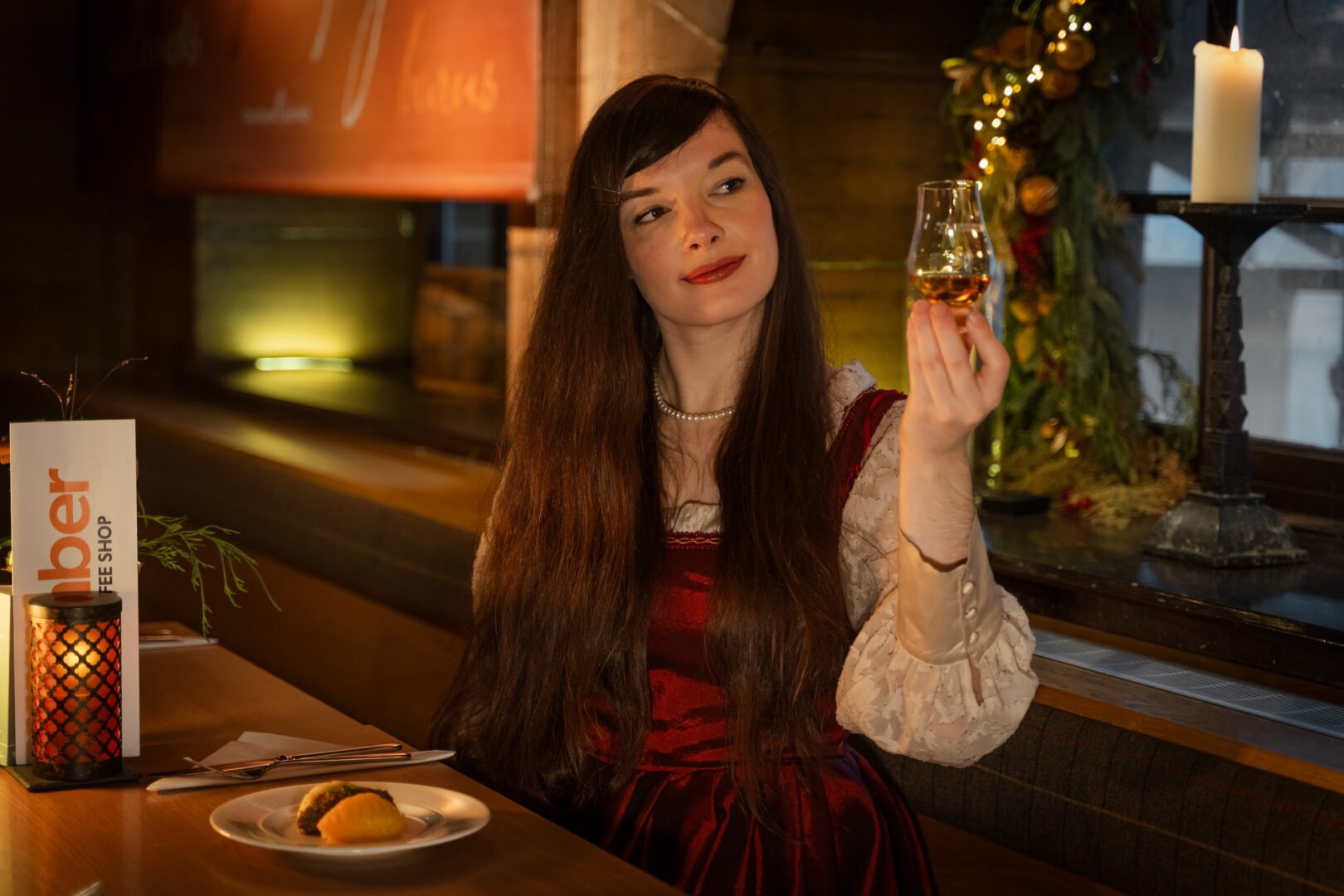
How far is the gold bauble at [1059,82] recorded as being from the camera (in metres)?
3.13

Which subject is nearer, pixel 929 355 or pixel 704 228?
pixel 929 355

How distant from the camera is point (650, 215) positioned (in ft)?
6.60

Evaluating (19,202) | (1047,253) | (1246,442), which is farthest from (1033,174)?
(19,202)

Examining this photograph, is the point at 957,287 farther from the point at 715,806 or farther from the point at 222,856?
the point at 222,856

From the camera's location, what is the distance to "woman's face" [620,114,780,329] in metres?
1.96

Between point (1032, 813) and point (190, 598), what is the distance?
103 inches

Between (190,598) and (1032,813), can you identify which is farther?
(190,598)

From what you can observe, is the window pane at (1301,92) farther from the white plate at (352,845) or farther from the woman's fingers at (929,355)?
the white plate at (352,845)

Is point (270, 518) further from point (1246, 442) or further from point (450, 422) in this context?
point (1246, 442)

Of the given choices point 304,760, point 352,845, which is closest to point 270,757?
point 304,760

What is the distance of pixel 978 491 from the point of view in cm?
324

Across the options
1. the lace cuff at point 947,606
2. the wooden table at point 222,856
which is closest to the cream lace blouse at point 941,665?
the lace cuff at point 947,606

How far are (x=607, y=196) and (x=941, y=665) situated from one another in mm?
725

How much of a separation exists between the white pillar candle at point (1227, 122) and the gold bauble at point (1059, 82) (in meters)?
0.68
